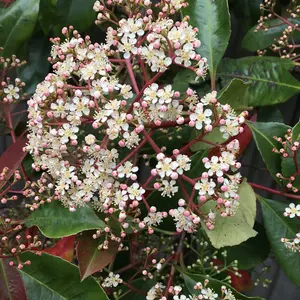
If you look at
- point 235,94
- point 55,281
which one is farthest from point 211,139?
point 55,281

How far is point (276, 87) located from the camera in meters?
1.01

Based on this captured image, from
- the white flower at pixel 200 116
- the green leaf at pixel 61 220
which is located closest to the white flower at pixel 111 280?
the green leaf at pixel 61 220

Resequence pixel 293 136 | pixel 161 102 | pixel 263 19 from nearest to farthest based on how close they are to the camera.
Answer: pixel 161 102, pixel 293 136, pixel 263 19

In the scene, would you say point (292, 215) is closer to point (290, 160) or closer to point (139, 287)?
point (290, 160)

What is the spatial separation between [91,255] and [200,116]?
0.34m

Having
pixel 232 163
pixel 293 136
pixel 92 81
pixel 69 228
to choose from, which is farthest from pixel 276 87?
pixel 69 228

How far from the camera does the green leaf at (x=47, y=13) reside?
994mm

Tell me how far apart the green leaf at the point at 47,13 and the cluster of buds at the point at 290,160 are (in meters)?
0.58

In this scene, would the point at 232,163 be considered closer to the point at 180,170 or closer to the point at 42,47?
the point at 180,170

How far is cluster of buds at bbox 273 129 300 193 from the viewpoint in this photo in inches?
33.9

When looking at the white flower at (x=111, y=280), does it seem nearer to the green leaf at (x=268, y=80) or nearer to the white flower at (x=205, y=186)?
the white flower at (x=205, y=186)

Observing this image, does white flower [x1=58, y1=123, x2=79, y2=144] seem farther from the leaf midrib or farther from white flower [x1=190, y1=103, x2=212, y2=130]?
the leaf midrib

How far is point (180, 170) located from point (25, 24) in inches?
20.8

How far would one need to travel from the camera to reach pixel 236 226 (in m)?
0.80
